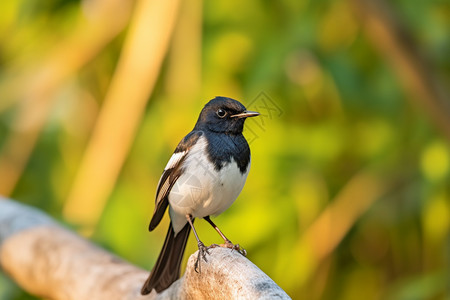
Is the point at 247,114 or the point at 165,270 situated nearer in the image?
the point at 247,114

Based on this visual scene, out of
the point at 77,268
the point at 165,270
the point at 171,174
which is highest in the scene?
the point at 171,174

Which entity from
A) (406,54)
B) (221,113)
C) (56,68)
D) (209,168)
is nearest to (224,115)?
(221,113)

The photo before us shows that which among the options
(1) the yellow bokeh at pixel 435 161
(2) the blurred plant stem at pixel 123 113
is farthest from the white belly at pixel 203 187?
(1) the yellow bokeh at pixel 435 161

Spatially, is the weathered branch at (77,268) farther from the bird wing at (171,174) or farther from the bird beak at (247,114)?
the bird beak at (247,114)

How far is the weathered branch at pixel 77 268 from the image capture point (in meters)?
1.66

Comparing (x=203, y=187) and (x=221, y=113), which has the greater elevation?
(x=221, y=113)

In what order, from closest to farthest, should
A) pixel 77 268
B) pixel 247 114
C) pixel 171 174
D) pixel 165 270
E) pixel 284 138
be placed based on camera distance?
pixel 247 114 → pixel 171 174 → pixel 165 270 → pixel 77 268 → pixel 284 138

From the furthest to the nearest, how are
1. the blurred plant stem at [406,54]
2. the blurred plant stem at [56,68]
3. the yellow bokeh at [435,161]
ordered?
the blurred plant stem at [56,68] < the yellow bokeh at [435,161] < the blurred plant stem at [406,54]

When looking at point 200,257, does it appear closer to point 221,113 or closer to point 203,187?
point 203,187

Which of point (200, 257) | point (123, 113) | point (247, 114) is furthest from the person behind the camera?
point (123, 113)

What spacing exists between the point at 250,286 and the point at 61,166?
9.29 feet

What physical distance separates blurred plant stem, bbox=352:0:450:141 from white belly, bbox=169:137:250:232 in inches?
45.6

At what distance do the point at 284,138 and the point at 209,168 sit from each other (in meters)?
1.92

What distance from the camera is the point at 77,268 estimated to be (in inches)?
99.3
